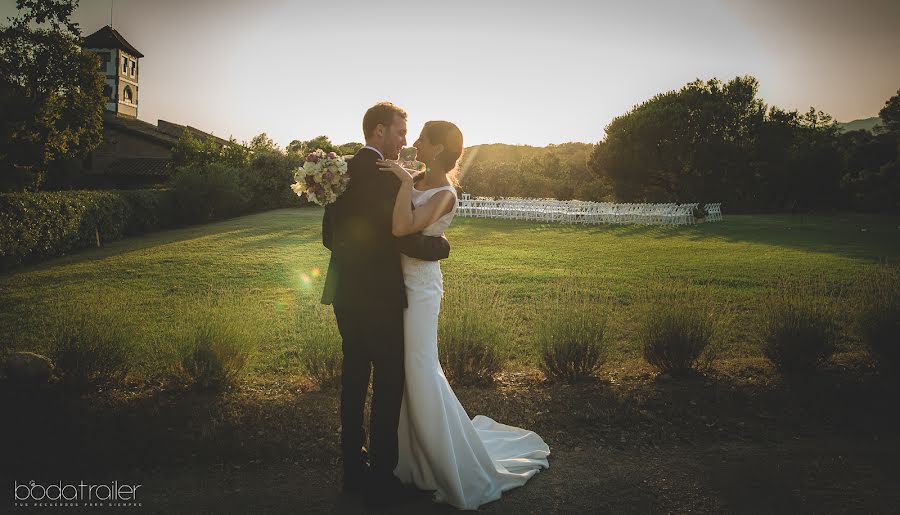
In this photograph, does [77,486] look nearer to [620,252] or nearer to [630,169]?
[620,252]

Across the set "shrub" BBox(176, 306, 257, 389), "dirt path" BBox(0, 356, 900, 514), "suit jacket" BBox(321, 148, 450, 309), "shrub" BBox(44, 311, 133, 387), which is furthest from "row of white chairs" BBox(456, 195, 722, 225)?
"suit jacket" BBox(321, 148, 450, 309)

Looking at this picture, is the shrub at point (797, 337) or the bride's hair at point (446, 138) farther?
the shrub at point (797, 337)

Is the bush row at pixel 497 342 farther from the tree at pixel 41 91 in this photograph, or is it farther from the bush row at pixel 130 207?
the tree at pixel 41 91

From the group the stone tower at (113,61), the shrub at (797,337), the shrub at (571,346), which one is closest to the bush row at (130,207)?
the shrub at (571,346)

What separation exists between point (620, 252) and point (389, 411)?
14.8m

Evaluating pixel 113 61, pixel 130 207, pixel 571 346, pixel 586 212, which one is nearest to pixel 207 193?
pixel 130 207

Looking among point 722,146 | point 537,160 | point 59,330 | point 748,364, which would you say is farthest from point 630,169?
point 59,330

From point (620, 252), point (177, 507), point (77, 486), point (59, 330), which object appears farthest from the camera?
point (620, 252)

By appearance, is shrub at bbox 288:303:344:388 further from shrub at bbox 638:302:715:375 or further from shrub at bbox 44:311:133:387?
shrub at bbox 638:302:715:375

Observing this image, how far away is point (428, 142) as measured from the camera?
366 centimetres

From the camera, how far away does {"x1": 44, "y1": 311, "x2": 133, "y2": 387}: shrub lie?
5293mm

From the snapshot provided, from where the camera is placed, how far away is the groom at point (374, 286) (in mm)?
3455

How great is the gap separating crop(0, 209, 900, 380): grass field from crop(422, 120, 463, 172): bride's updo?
294cm

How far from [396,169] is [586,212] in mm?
26530
